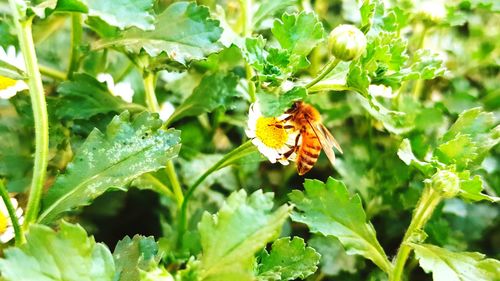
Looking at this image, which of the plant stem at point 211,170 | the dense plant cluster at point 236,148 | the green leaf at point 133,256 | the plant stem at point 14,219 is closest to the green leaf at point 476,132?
the dense plant cluster at point 236,148

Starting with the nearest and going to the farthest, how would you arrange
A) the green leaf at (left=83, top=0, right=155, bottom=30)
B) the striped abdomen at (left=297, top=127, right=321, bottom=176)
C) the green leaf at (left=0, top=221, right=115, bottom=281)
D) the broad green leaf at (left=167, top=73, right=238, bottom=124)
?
the green leaf at (left=0, top=221, right=115, bottom=281)
the green leaf at (left=83, top=0, right=155, bottom=30)
the striped abdomen at (left=297, top=127, right=321, bottom=176)
the broad green leaf at (left=167, top=73, right=238, bottom=124)

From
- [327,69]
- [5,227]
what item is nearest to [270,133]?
[327,69]

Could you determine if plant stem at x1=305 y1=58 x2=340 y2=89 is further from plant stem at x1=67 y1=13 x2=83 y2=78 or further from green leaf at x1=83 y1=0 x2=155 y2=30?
plant stem at x1=67 y1=13 x2=83 y2=78

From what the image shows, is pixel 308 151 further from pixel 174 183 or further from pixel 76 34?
pixel 76 34

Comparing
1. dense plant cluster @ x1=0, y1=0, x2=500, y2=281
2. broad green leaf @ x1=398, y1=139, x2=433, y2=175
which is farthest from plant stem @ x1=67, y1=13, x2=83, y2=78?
broad green leaf @ x1=398, y1=139, x2=433, y2=175

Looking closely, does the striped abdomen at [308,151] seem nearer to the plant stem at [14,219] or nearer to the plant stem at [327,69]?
the plant stem at [327,69]

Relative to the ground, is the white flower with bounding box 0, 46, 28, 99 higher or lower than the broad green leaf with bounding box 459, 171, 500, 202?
higher
